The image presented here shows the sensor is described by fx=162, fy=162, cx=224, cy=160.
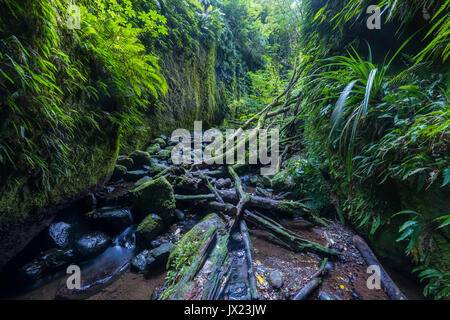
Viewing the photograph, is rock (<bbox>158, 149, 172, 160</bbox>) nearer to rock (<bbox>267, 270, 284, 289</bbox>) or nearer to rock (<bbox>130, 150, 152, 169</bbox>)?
rock (<bbox>130, 150, 152, 169</bbox>)

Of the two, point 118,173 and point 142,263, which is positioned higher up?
point 118,173

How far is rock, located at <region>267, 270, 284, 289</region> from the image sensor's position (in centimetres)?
171

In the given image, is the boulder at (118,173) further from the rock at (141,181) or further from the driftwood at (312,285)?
the driftwood at (312,285)

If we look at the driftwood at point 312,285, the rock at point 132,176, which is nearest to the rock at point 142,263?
the driftwood at point 312,285

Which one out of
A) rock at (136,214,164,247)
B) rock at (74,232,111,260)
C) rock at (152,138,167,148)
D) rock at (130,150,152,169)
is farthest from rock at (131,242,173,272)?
rock at (152,138,167,148)

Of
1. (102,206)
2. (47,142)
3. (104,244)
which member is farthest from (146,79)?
(104,244)

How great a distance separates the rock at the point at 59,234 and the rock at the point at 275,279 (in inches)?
112

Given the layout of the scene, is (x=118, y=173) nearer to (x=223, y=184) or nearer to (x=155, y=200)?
(x=155, y=200)

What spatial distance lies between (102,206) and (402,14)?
491 cm

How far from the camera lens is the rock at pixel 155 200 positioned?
289 cm

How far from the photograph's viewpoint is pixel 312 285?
5.45 feet

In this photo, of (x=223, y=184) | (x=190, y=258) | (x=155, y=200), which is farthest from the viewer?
(x=223, y=184)

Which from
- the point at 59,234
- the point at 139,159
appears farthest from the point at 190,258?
Result: the point at 139,159

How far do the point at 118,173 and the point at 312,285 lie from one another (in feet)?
14.1
